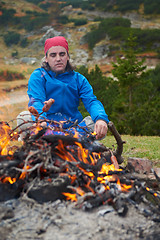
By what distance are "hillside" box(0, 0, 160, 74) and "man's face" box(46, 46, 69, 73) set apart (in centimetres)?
3370

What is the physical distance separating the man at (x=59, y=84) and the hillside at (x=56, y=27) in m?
33.6

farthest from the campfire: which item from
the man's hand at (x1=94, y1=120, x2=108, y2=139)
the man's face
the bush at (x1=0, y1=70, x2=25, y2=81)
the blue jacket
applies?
the bush at (x1=0, y1=70, x2=25, y2=81)

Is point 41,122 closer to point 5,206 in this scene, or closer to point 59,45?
point 5,206

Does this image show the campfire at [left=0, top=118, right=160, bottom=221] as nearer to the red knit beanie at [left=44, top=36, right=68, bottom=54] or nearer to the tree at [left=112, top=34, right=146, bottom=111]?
the red knit beanie at [left=44, top=36, right=68, bottom=54]

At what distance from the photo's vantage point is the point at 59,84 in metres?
3.59

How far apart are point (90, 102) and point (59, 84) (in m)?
0.51

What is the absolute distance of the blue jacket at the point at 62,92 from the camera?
3494 mm

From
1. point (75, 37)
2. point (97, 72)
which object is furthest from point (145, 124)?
point (75, 37)

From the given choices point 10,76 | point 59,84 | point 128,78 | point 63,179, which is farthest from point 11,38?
point 63,179

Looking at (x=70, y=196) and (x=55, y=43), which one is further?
(x=55, y=43)

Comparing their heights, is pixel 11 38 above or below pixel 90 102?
above

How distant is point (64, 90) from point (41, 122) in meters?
1.03

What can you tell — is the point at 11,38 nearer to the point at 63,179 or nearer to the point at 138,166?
the point at 138,166

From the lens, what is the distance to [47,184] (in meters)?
2.04
